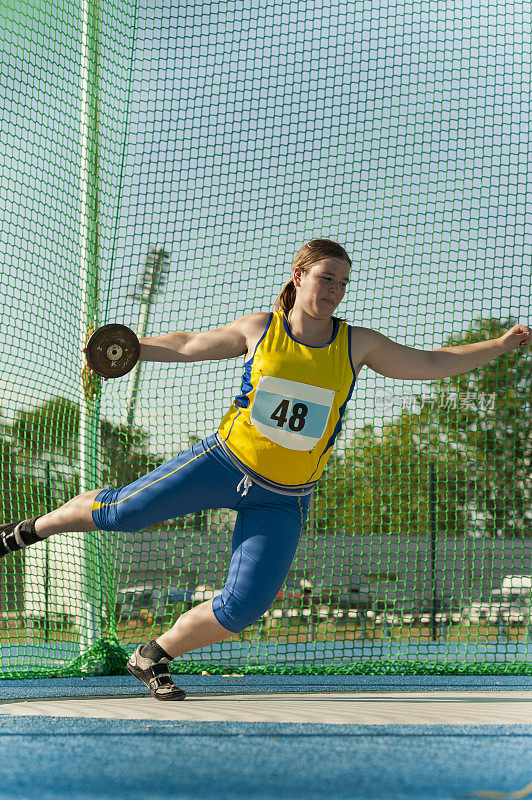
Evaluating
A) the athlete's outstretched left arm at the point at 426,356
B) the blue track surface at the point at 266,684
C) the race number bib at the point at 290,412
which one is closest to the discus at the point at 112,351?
the race number bib at the point at 290,412

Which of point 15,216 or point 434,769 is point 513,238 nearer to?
point 15,216

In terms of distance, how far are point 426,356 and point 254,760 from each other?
1.74 meters

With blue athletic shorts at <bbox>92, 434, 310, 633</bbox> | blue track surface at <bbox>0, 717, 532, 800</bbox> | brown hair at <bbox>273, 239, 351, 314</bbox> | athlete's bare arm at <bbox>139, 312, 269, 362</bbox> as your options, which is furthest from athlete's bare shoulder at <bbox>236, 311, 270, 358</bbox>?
blue track surface at <bbox>0, 717, 532, 800</bbox>

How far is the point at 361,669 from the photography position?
4465 mm

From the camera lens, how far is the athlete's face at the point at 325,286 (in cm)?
313

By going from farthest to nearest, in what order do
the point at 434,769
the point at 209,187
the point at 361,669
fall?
the point at 209,187, the point at 361,669, the point at 434,769

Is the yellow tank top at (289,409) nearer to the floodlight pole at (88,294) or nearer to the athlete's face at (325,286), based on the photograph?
the athlete's face at (325,286)

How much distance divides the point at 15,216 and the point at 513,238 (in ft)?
10.3

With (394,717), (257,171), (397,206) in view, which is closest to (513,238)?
(397,206)

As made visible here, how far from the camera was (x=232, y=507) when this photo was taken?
10.5 feet

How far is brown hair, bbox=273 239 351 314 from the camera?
3.17 m

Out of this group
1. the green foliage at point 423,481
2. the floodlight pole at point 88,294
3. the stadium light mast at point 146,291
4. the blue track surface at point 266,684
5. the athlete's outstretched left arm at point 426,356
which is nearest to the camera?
the athlete's outstretched left arm at point 426,356

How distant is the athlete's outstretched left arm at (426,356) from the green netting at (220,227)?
2.00 m

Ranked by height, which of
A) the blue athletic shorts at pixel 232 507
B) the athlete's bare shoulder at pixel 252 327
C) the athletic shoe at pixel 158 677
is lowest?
the athletic shoe at pixel 158 677
